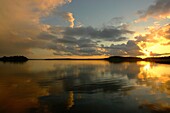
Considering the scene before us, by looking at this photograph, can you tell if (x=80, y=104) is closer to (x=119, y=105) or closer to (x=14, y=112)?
(x=119, y=105)

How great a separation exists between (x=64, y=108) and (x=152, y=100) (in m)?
9.77

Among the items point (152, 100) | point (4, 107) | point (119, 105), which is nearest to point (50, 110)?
point (4, 107)

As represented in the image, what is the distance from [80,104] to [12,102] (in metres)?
7.11

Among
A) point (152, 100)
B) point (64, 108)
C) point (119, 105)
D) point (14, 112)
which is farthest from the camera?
point (152, 100)

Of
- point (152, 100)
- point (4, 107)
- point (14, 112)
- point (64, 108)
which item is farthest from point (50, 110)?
point (152, 100)

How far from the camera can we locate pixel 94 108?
A: 55.4 ft

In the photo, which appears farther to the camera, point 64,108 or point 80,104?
point 80,104

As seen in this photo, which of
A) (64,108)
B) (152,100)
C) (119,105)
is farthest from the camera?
(152,100)

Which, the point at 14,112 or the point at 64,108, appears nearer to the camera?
the point at 14,112

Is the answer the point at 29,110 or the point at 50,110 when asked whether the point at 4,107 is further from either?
the point at 50,110

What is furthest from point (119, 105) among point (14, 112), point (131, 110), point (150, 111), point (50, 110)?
point (14, 112)

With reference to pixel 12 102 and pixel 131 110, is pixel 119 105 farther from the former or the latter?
pixel 12 102

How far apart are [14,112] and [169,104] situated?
14.6m

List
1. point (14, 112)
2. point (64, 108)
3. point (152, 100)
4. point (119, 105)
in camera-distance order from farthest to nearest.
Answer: point (152, 100) < point (119, 105) < point (64, 108) < point (14, 112)
